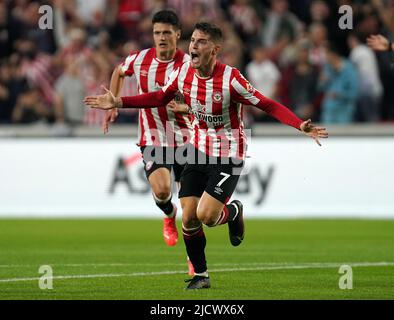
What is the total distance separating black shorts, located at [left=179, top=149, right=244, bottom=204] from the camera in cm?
1130

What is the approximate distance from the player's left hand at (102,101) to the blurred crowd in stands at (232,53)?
30.6ft

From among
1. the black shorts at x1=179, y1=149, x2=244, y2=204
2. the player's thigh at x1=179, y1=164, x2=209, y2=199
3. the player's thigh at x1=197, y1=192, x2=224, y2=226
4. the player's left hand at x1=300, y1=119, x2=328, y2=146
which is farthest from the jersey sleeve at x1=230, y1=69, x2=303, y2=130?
the player's thigh at x1=197, y1=192, x2=224, y2=226

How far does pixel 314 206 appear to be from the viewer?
19.8 meters

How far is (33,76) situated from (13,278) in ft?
35.0

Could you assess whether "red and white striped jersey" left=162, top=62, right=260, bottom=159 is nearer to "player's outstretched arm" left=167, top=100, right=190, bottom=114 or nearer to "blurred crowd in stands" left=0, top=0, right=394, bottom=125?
"player's outstretched arm" left=167, top=100, right=190, bottom=114

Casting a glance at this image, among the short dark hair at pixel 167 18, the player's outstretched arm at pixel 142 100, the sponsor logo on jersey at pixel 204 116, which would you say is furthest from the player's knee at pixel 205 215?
the short dark hair at pixel 167 18

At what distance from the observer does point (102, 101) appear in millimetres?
11109

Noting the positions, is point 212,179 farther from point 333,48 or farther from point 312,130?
point 333,48

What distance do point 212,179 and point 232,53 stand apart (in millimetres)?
9717

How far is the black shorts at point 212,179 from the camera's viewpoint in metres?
11.3

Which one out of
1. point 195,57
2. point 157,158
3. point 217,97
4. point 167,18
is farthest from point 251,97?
point 157,158

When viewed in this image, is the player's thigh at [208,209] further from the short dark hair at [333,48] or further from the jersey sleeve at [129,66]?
the short dark hair at [333,48]
